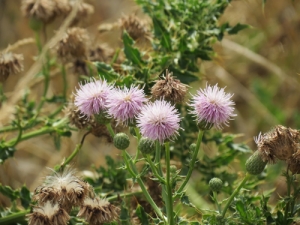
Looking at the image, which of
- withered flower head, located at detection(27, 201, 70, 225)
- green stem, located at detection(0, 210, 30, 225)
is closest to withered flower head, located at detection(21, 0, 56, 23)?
green stem, located at detection(0, 210, 30, 225)

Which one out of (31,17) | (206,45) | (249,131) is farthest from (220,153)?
(249,131)

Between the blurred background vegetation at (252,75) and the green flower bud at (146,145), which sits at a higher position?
the blurred background vegetation at (252,75)

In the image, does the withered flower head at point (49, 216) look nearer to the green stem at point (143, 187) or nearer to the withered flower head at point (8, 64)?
the green stem at point (143, 187)

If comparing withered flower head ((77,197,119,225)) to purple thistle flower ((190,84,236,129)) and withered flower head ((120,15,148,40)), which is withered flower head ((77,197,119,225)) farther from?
withered flower head ((120,15,148,40))

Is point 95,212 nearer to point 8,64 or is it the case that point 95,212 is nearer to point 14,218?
point 14,218

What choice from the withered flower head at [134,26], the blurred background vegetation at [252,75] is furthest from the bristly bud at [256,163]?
the blurred background vegetation at [252,75]

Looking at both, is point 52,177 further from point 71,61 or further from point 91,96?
point 71,61
